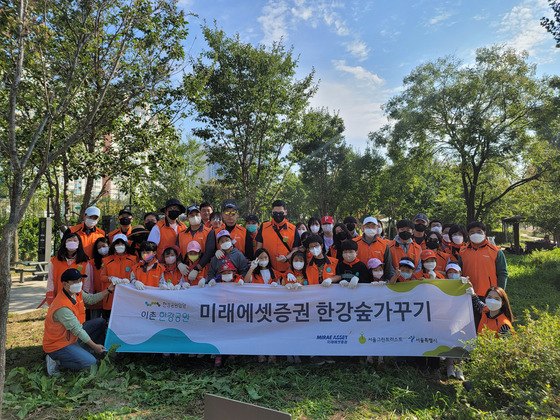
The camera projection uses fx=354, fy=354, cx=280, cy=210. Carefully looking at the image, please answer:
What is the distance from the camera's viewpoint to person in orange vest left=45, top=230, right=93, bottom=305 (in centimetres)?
516

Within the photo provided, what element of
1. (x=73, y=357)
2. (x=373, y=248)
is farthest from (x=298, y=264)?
(x=73, y=357)

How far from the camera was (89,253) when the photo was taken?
5770 millimetres

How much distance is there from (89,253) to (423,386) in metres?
5.26

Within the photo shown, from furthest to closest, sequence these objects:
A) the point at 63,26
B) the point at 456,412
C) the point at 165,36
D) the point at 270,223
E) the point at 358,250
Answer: the point at 165,36
the point at 270,223
the point at 358,250
the point at 63,26
the point at 456,412

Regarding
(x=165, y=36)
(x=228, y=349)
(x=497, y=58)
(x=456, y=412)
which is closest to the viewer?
(x=456, y=412)

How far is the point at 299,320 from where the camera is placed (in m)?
4.91

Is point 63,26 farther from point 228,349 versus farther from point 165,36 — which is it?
point 228,349

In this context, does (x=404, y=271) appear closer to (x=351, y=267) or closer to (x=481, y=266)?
(x=351, y=267)

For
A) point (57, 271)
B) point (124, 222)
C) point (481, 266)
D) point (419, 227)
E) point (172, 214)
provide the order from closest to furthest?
point (57, 271)
point (481, 266)
point (172, 214)
point (124, 222)
point (419, 227)

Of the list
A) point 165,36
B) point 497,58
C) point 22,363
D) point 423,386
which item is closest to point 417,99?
point 497,58

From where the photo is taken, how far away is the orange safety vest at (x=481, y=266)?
5270 mm

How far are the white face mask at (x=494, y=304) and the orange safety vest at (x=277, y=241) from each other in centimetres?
288

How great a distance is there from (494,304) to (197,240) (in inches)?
172

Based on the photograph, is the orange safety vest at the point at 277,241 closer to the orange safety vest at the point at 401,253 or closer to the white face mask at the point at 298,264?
the white face mask at the point at 298,264
